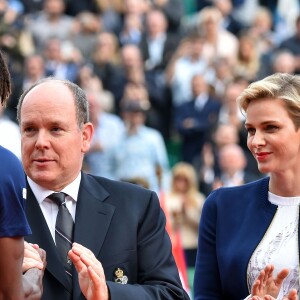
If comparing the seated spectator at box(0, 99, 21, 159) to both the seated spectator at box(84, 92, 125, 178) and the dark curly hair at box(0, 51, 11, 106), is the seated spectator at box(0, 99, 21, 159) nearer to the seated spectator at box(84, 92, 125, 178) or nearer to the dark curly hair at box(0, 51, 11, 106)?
the seated spectator at box(84, 92, 125, 178)

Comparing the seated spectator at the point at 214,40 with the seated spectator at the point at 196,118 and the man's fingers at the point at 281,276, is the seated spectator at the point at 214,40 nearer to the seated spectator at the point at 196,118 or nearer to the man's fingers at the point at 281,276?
the seated spectator at the point at 196,118

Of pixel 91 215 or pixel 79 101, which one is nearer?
pixel 91 215

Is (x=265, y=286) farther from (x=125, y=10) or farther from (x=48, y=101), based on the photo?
(x=125, y=10)

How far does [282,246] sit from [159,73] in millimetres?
12587

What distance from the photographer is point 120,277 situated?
197 inches

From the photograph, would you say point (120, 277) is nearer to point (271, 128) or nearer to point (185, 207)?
point (271, 128)

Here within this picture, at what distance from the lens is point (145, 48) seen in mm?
17828

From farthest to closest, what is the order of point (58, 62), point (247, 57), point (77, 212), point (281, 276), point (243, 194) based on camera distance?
point (247, 57)
point (58, 62)
point (243, 194)
point (77, 212)
point (281, 276)

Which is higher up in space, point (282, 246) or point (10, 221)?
point (10, 221)

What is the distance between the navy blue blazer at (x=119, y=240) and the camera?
485 centimetres

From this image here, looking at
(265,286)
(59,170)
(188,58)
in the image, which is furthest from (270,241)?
(188,58)

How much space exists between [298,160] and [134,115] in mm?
9309

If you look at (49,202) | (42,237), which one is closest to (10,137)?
(49,202)


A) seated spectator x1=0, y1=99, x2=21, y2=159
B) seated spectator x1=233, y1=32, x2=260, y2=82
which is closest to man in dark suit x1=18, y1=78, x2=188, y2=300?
seated spectator x1=0, y1=99, x2=21, y2=159
